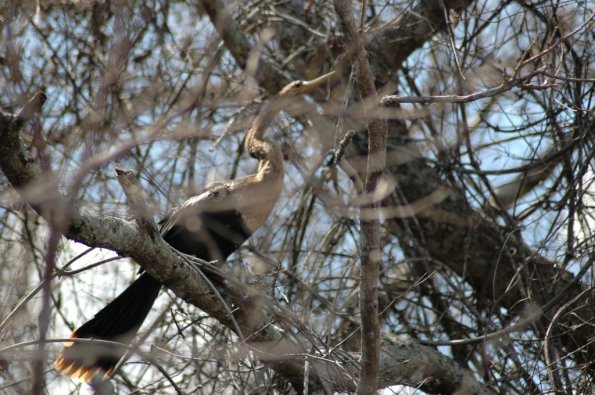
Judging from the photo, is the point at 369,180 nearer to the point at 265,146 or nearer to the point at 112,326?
the point at 112,326

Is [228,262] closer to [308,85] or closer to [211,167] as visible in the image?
[211,167]

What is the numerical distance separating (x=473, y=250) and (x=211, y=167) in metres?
1.68

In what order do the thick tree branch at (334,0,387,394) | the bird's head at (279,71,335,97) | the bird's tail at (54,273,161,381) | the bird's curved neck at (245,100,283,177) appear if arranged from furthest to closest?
the bird's head at (279,71,335,97), the bird's curved neck at (245,100,283,177), the bird's tail at (54,273,161,381), the thick tree branch at (334,0,387,394)

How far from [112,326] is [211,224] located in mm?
869

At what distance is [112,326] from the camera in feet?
12.6

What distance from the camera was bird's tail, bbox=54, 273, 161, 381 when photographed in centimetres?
379

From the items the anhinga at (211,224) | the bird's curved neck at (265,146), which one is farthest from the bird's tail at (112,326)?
the bird's curved neck at (265,146)

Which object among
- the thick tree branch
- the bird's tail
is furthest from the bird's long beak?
the thick tree branch

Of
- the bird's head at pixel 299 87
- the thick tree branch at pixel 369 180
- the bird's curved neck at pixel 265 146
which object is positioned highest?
the bird's head at pixel 299 87

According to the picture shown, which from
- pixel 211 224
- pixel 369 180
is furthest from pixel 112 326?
pixel 369 180

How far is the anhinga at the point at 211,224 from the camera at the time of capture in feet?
12.6

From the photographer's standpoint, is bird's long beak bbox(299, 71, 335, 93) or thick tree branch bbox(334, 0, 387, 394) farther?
bird's long beak bbox(299, 71, 335, 93)

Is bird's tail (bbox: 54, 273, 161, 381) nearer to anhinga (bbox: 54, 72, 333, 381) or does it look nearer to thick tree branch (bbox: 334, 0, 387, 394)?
anhinga (bbox: 54, 72, 333, 381)

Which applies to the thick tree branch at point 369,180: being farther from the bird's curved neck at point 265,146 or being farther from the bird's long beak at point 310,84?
the bird's long beak at point 310,84
